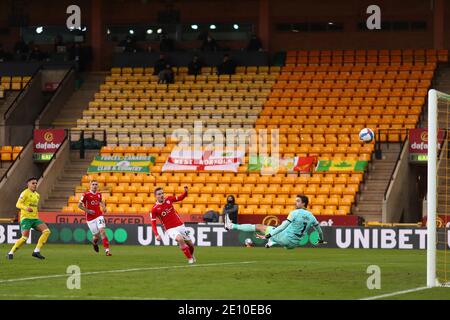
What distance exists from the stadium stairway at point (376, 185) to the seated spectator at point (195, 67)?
33.0 feet

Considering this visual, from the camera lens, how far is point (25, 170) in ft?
139

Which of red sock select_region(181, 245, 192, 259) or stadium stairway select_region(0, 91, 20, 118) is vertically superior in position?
stadium stairway select_region(0, 91, 20, 118)

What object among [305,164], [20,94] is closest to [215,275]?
[305,164]

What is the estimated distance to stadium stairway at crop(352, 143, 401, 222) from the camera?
38.0 m

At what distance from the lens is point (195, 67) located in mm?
47594

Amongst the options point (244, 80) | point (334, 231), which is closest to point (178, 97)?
point (244, 80)

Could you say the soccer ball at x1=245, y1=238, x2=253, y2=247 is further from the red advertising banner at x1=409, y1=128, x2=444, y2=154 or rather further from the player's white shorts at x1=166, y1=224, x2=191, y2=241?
the player's white shorts at x1=166, y1=224, x2=191, y2=241

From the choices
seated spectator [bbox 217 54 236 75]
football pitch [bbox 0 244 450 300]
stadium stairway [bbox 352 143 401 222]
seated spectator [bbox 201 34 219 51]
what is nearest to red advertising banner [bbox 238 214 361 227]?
stadium stairway [bbox 352 143 401 222]

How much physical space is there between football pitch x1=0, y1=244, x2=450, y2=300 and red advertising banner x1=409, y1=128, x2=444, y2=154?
961 cm

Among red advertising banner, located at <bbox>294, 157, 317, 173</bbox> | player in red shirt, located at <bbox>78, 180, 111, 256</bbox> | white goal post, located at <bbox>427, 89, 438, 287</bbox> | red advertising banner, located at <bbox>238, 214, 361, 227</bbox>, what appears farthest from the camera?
red advertising banner, located at <bbox>294, 157, 317, 173</bbox>

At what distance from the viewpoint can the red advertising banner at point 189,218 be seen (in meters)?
36.4

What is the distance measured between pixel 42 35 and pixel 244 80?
1104cm

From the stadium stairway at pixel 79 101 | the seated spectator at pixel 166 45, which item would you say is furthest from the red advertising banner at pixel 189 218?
the seated spectator at pixel 166 45

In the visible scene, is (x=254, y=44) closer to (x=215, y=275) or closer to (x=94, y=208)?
(x=94, y=208)
